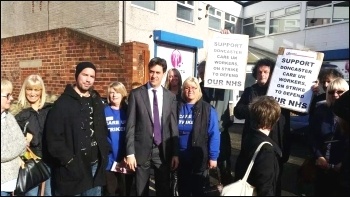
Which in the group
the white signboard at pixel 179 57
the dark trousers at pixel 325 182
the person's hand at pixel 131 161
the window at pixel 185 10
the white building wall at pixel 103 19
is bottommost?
the dark trousers at pixel 325 182

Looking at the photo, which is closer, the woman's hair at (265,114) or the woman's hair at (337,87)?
the woman's hair at (265,114)

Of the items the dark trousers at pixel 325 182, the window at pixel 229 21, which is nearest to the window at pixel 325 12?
the window at pixel 229 21

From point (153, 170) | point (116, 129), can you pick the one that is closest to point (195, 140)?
point (153, 170)

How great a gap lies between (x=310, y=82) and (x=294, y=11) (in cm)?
1660

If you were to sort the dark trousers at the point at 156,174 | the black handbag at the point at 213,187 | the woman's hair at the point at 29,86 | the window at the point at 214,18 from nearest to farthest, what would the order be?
the woman's hair at the point at 29,86 < the dark trousers at the point at 156,174 < the black handbag at the point at 213,187 < the window at the point at 214,18

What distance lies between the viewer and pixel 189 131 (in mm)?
3186

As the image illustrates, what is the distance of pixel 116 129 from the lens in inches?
129

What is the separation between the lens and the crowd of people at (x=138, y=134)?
8.13 feet

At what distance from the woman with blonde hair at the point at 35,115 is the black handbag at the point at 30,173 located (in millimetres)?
83

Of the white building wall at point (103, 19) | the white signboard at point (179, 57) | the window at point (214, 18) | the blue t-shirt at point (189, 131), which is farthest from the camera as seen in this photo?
the window at point (214, 18)

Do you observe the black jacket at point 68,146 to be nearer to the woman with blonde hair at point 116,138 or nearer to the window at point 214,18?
the woman with blonde hair at point 116,138

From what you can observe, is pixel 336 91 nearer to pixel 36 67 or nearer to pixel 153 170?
pixel 153 170

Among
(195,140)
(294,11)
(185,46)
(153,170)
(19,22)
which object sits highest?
(294,11)

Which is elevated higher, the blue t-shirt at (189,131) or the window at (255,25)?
the window at (255,25)
